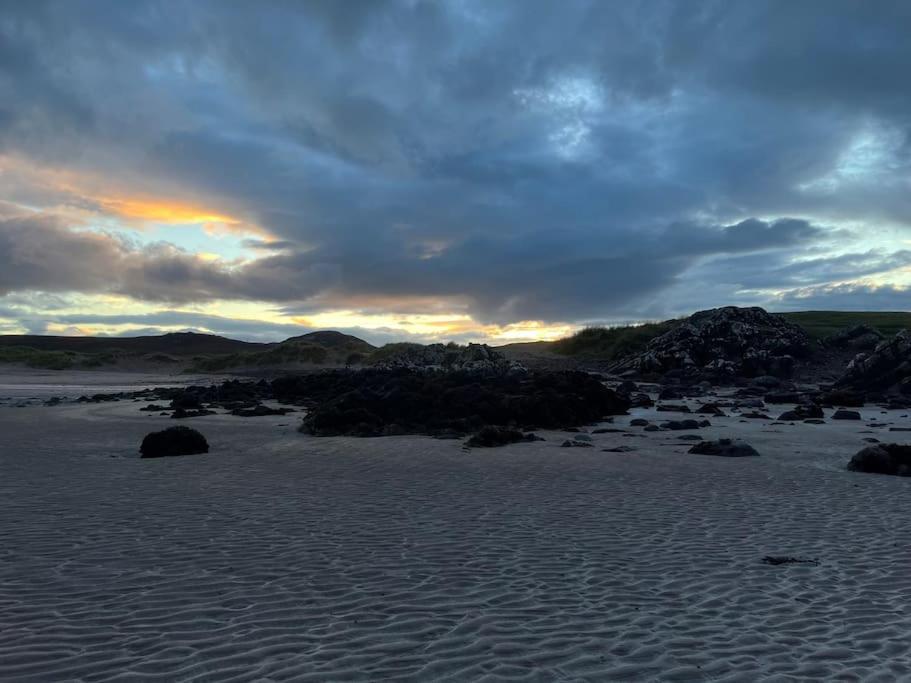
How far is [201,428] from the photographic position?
74.9ft

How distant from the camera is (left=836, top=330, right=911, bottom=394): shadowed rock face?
33531 millimetres

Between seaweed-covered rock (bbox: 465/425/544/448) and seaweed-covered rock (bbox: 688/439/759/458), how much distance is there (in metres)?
4.71

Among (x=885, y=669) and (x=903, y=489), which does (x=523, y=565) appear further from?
(x=903, y=489)

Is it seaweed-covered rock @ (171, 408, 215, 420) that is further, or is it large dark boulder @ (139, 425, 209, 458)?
seaweed-covered rock @ (171, 408, 215, 420)

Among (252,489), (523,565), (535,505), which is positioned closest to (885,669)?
(523,565)

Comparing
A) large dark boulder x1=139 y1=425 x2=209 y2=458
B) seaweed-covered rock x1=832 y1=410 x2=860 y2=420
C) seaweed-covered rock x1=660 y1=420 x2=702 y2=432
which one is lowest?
large dark boulder x1=139 y1=425 x2=209 y2=458

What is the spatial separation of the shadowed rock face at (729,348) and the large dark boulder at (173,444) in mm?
33171

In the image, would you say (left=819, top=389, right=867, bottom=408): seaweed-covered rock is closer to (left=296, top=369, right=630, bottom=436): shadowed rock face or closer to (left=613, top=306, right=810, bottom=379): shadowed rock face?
(left=296, top=369, right=630, bottom=436): shadowed rock face

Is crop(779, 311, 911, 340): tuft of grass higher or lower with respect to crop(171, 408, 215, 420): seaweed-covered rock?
higher

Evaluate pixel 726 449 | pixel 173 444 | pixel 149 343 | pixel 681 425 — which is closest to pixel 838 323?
pixel 681 425

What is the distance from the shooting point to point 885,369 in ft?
114

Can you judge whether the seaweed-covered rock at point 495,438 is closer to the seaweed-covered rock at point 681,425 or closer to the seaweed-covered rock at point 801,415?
the seaweed-covered rock at point 681,425

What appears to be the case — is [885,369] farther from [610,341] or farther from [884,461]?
[610,341]

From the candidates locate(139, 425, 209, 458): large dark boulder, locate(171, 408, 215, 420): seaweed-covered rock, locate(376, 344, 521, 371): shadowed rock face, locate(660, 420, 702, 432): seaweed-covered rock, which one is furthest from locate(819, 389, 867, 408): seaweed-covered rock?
locate(171, 408, 215, 420): seaweed-covered rock
